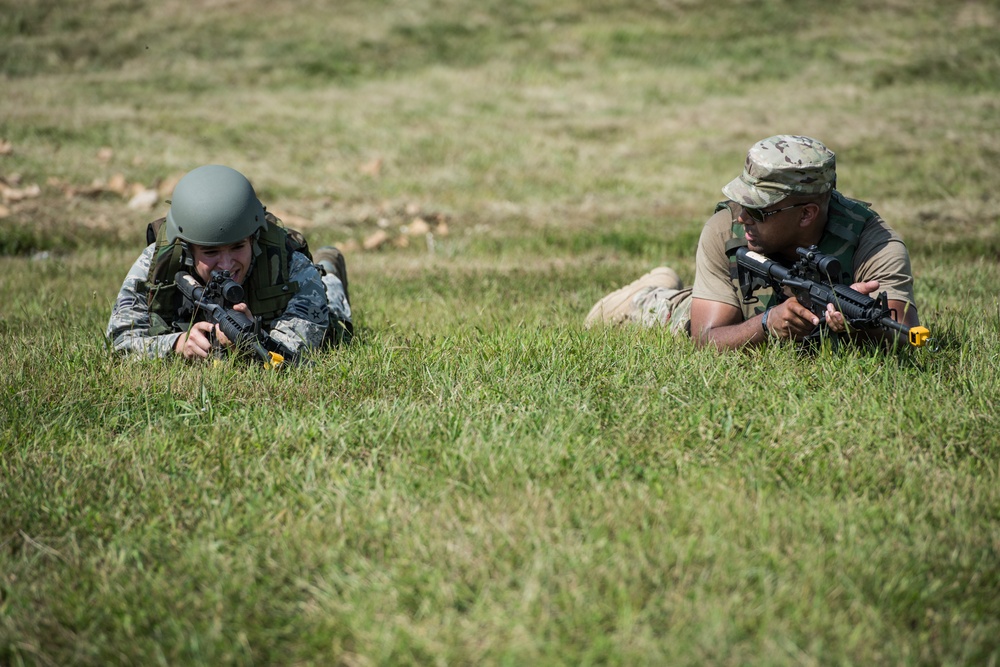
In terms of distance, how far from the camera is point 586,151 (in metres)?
16.3

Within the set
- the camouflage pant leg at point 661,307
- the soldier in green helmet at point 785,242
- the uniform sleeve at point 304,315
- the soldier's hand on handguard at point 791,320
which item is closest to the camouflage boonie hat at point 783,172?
the soldier in green helmet at point 785,242

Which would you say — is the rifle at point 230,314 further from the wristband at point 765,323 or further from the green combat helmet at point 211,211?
the wristband at point 765,323

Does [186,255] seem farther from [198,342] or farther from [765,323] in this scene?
[765,323]

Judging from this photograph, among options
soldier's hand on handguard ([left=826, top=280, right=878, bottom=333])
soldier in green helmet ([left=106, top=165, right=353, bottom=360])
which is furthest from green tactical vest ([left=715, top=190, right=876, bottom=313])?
soldier in green helmet ([left=106, top=165, right=353, bottom=360])

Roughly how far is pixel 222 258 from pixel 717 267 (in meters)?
2.88

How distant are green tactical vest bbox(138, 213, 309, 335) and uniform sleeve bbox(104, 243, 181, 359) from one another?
6 cm

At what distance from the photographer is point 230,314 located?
4930mm

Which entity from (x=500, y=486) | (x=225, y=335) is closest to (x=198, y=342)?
(x=225, y=335)

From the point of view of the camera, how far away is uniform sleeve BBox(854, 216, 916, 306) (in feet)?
15.7

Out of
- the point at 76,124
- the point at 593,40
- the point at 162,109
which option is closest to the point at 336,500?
the point at 76,124

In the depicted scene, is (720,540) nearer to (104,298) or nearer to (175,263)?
(175,263)

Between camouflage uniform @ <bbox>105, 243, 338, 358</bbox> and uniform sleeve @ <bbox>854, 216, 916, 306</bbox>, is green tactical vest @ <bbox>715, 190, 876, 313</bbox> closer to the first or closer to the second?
uniform sleeve @ <bbox>854, 216, 916, 306</bbox>

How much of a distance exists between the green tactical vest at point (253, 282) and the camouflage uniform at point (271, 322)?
5 centimetres

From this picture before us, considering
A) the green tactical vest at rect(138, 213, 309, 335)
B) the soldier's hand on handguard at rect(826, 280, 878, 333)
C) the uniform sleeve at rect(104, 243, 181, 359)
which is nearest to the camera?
the soldier's hand on handguard at rect(826, 280, 878, 333)
